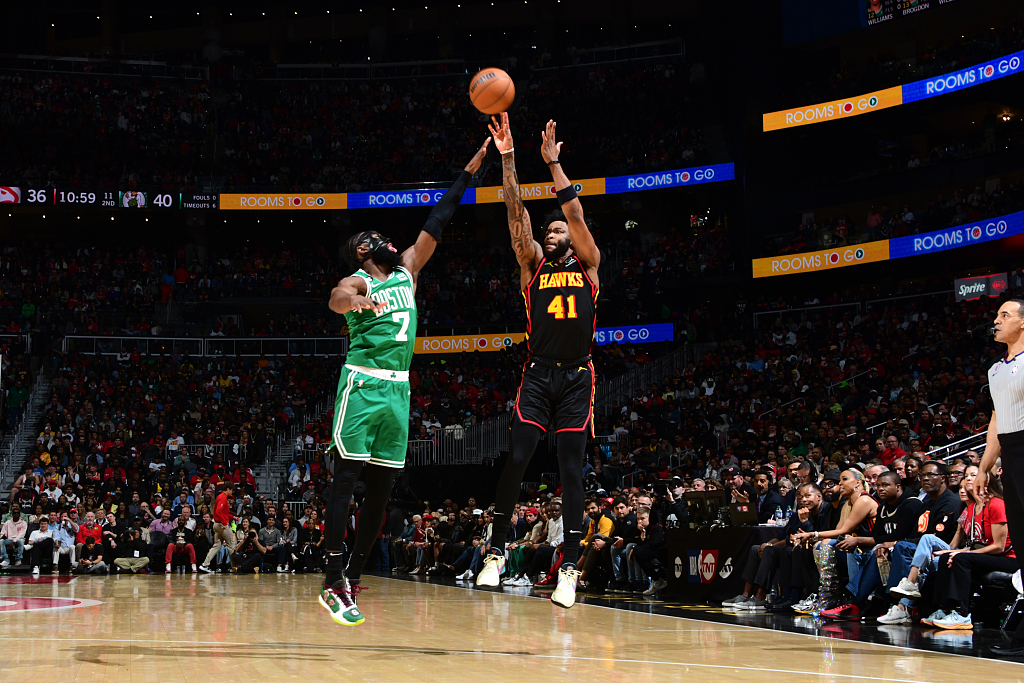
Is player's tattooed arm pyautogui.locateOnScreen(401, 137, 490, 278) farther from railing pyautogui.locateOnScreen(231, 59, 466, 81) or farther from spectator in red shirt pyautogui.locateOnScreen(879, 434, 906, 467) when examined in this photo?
railing pyautogui.locateOnScreen(231, 59, 466, 81)

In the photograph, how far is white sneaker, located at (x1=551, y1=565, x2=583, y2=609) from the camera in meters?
5.92

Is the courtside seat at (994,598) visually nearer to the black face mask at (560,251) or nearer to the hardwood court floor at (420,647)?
the hardwood court floor at (420,647)

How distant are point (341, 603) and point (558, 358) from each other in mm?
2007

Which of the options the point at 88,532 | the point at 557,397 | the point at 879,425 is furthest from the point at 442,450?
the point at 557,397

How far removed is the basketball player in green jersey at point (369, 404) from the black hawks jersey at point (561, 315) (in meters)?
0.81

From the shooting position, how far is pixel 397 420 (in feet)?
19.4

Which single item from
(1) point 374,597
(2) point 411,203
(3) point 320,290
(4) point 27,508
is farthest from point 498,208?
(1) point 374,597

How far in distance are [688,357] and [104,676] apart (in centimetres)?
2316

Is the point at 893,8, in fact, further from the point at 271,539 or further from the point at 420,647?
the point at 420,647

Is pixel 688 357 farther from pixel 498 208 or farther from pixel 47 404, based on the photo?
pixel 47 404

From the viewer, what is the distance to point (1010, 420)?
5.94 meters

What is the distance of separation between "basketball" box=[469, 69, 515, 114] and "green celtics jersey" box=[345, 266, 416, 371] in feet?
4.75

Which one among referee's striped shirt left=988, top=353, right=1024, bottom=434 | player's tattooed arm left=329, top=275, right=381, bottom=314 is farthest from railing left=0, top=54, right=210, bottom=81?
referee's striped shirt left=988, top=353, right=1024, bottom=434

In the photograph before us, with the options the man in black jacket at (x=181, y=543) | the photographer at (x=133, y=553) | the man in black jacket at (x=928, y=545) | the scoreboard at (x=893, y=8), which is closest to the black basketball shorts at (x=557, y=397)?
the man in black jacket at (x=928, y=545)
